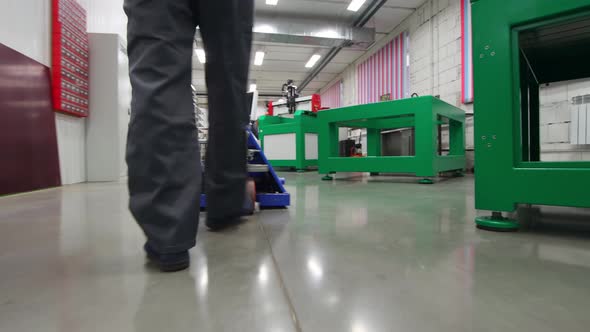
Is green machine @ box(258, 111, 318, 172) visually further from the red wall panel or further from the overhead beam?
the red wall panel

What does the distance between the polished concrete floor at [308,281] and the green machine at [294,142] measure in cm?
348

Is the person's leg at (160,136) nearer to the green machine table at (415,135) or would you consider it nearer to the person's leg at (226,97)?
the person's leg at (226,97)

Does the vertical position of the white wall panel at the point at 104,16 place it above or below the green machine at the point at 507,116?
above

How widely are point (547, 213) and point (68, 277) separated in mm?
1604

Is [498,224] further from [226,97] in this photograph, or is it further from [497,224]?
[226,97]

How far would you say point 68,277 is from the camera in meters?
0.58

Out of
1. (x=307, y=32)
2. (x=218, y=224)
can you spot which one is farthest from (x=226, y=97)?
(x=307, y=32)

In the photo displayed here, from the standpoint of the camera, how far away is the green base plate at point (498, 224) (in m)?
0.89

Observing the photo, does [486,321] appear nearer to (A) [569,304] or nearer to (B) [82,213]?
(A) [569,304]

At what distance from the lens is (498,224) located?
0.89 m

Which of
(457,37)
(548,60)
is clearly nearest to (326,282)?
(548,60)

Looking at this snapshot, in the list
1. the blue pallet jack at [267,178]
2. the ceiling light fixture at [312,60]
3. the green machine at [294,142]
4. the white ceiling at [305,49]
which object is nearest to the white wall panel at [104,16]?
the white ceiling at [305,49]

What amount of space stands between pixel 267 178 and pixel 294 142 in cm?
310

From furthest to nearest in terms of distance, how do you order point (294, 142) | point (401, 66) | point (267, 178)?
1. point (401, 66)
2. point (294, 142)
3. point (267, 178)
